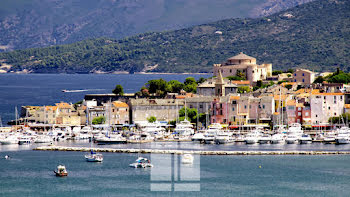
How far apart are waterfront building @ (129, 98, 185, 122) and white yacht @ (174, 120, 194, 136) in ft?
11.5

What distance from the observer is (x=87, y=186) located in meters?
51.2

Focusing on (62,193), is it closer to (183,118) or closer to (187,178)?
(187,178)

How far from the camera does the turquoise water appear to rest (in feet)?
164

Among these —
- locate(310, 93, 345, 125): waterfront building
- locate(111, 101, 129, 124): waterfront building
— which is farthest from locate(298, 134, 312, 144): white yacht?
locate(111, 101, 129, 124): waterfront building

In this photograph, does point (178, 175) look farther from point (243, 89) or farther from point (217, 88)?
point (243, 89)

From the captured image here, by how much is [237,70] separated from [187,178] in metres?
62.6

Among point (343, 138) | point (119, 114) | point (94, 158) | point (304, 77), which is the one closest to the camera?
point (94, 158)

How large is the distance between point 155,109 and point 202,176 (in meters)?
30.2

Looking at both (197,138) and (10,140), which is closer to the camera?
(197,138)

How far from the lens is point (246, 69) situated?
11488 centimetres

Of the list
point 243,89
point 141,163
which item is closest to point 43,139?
point 141,163

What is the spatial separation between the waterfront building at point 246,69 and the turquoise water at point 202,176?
51.4 metres

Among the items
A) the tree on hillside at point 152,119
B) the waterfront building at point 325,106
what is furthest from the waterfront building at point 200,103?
the waterfront building at point 325,106

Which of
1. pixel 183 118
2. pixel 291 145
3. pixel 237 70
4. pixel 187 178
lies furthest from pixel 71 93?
pixel 187 178
